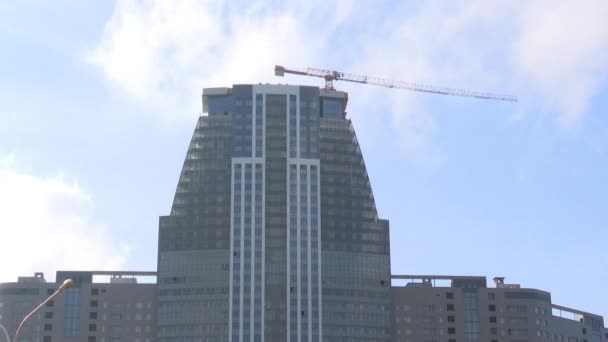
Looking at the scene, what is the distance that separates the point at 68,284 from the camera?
65.8 meters

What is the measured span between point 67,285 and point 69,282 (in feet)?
2.70

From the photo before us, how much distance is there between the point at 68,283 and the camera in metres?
66.2

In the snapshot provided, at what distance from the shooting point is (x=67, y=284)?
65.9 meters

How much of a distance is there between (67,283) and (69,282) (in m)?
0.26

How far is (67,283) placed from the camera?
2606 inches

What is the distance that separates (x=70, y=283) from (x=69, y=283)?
0.34 meters

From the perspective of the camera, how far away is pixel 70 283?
216 ft

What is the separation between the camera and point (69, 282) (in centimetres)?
6644

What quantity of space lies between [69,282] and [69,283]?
1.06 ft

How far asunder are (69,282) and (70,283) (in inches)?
26.0

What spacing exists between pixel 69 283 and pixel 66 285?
13.8 inches

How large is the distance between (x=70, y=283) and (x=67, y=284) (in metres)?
0.23

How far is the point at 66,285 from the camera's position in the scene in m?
65.8
